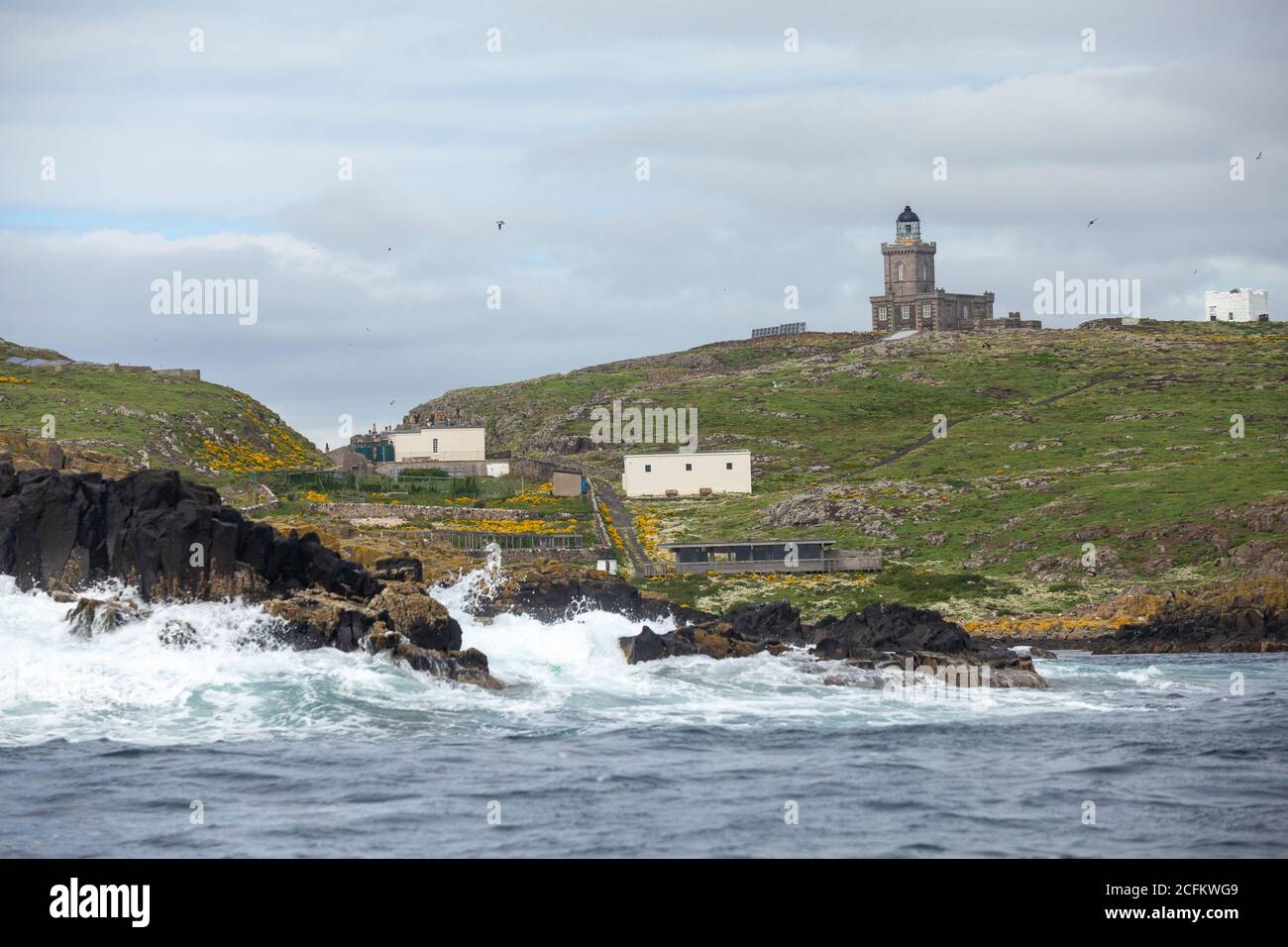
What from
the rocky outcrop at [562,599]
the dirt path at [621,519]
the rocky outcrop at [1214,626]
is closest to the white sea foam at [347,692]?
the rocky outcrop at [562,599]

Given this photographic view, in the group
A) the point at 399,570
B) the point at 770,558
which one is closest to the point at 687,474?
the point at 770,558

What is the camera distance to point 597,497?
121500mm

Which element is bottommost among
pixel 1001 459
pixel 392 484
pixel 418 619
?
pixel 418 619

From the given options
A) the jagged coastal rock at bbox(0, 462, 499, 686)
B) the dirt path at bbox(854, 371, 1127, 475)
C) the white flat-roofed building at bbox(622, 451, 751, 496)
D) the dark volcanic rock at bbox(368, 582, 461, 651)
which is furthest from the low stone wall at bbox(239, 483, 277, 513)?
the dirt path at bbox(854, 371, 1127, 475)

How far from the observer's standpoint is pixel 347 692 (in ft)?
158

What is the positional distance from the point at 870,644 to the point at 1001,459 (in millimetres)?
68028

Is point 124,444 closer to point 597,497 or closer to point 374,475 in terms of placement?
point 374,475

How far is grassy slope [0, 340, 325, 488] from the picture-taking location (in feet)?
317

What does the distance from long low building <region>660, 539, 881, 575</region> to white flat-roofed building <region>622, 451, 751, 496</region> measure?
30.1 metres

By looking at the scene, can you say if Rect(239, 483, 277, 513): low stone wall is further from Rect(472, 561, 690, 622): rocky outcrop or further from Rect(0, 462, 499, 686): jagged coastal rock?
Rect(0, 462, 499, 686): jagged coastal rock

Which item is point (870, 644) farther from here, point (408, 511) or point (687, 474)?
point (687, 474)

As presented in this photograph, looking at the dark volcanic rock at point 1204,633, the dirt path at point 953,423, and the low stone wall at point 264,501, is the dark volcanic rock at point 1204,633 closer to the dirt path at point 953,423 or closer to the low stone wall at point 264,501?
the low stone wall at point 264,501

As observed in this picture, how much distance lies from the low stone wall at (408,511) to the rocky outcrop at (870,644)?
3362cm

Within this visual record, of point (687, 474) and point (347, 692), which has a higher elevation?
point (687, 474)
